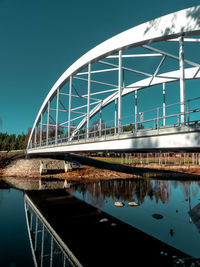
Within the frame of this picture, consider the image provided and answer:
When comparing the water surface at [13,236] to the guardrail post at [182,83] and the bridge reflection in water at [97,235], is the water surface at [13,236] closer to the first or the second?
the bridge reflection in water at [97,235]

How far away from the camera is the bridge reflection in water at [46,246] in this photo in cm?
736

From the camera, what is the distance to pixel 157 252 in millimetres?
7832

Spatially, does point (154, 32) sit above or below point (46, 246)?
above

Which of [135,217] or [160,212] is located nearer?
[135,217]

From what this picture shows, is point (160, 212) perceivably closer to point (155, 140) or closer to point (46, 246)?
point (155, 140)

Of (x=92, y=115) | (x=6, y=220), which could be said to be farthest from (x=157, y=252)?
(x=92, y=115)

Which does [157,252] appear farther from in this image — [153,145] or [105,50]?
[105,50]

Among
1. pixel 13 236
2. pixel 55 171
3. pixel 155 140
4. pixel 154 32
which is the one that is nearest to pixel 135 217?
pixel 155 140

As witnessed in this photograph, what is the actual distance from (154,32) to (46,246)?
1267 centimetres

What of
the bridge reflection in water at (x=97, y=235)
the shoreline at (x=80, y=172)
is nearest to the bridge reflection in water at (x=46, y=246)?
the bridge reflection in water at (x=97, y=235)

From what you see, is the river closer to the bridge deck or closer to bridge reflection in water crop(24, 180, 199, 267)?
bridge reflection in water crop(24, 180, 199, 267)

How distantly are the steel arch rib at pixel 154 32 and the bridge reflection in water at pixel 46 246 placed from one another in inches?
448

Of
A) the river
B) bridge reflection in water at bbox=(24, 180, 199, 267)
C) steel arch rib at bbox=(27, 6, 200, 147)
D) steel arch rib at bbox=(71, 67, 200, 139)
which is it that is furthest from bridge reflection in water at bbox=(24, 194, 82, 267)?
steel arch rib at bbox=(27, 6, 200, 147)

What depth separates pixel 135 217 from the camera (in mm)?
12117
